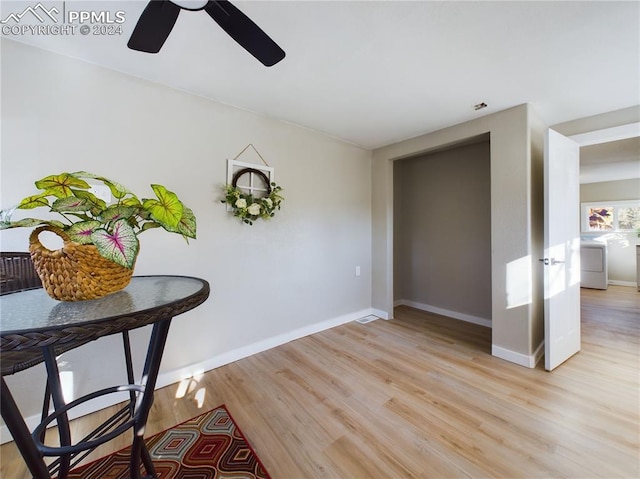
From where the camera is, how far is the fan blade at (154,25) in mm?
1087

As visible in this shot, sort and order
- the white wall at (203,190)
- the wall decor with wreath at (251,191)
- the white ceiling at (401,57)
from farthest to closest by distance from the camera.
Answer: the wall decor with wreath at (251,191)
the white wall at (203,190)
the white ceiling at (401,57)

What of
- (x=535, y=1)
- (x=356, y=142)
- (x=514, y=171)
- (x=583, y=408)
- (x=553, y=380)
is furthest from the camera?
(x=356, y=142)

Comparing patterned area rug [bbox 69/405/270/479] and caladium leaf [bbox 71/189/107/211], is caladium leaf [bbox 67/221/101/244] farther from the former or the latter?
patterned area rug [bbox 69/405/270/479]

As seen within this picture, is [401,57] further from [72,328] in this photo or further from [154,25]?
[72,328]

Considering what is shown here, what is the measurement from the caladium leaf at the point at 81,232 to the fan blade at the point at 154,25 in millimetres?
912

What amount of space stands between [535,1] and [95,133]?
268cm

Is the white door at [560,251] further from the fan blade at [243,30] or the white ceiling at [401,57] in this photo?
the fan blade at [243,30]

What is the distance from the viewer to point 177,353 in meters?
2.11

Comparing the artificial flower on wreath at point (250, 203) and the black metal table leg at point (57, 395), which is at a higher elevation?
the artificial flower on wreath at point (250, 203)

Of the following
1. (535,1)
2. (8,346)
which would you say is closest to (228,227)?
(8,346)

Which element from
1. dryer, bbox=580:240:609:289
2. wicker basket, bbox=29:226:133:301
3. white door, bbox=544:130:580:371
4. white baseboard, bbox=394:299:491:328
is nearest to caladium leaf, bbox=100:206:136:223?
wicker basket, bbox=29:226:133:301

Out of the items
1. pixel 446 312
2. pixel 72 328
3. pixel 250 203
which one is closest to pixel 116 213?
pixel 72 328

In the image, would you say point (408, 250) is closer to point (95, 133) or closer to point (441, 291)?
point (441, 291)

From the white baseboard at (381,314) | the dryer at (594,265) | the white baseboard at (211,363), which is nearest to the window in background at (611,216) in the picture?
the dryer at (594,265)
